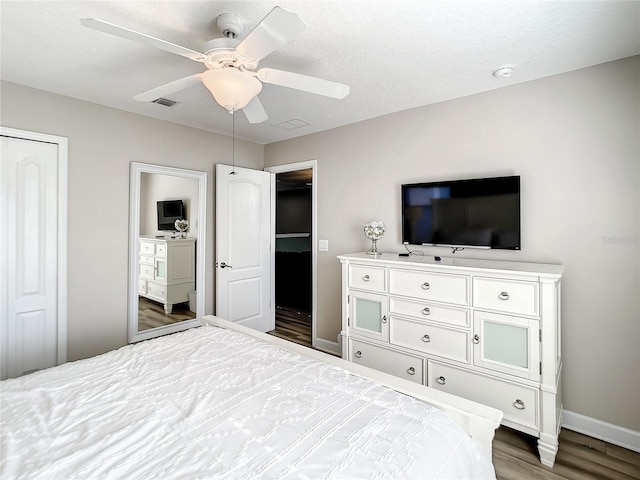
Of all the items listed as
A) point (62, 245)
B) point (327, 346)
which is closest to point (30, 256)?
point (62, 245)

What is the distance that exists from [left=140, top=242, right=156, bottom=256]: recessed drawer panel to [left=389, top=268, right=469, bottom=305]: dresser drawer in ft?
7.67

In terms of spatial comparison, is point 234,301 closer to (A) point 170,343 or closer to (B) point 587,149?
(A) point 170,343

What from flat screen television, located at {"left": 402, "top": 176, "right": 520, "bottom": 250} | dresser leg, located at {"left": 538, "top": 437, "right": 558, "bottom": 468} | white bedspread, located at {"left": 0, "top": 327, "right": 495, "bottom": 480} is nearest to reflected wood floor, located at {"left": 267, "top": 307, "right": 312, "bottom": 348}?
flat screen television, located at {"left": 402, "top": 176, "right": 520, "bottom": 250}

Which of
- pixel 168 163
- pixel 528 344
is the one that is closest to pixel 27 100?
pixel 168 163

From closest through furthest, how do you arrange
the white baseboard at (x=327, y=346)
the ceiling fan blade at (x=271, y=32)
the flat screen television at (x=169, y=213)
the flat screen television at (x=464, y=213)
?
the ceiling fan blade at (x=271, y=32)
the flat screen television at (x=464, y=213)
the flat screen television at (x=169, y=213)
the white baseboard at (x=327, y=346)

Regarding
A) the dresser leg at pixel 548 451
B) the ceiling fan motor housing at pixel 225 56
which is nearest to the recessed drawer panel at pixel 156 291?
the ceiling fan motor housing at pixel 225 56

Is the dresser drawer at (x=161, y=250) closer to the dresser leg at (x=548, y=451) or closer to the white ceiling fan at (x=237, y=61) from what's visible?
the white ceiling fan at (x=237, y=61)

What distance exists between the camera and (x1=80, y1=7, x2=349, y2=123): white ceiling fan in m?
1.36

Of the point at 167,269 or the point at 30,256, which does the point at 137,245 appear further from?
the point at 30,256

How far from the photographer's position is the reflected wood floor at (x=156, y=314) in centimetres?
329

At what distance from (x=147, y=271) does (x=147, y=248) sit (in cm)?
23

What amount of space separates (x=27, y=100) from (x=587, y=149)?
412 cm

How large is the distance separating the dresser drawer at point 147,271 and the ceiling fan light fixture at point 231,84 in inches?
86.6

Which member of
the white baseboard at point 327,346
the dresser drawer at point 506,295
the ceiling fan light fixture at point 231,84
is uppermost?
the ceiling fan light fixture at point 231,84
